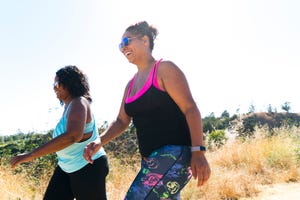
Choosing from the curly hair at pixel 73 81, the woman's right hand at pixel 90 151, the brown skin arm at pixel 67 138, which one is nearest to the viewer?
the woman's right hand at pixel 90 151

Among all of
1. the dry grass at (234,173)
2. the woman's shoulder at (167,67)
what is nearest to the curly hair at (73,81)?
the woman's shoulder at (167,67)

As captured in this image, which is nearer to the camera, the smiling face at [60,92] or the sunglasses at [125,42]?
the sunglasses at [125,42]

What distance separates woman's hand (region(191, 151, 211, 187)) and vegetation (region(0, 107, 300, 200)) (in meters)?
3.66

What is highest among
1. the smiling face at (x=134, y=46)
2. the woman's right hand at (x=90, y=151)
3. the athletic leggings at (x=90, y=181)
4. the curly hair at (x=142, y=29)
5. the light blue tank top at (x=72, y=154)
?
the curly hair at (x=142, y=29)

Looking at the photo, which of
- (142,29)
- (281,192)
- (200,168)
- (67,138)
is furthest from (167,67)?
(281,192)

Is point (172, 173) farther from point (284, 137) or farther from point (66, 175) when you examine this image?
point (284, 137)

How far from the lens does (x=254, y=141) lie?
9531 mm

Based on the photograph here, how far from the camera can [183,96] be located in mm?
2135

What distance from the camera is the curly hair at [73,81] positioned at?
3105 mm

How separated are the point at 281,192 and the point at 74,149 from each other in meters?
4.52

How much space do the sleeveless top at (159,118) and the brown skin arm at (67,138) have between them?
620 mm

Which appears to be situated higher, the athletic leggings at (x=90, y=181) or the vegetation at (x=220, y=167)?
the athletic leggings at (x=90, y=181)

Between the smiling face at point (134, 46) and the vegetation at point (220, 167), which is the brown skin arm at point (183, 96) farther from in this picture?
the vegetation at point (220, 167)

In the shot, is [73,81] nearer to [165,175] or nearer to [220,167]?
[165,175]
